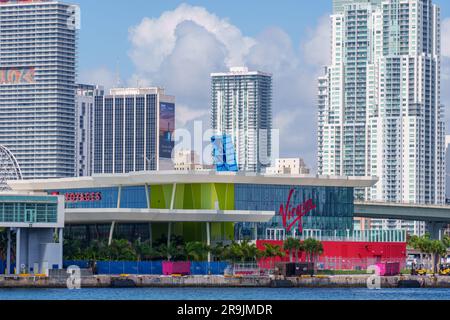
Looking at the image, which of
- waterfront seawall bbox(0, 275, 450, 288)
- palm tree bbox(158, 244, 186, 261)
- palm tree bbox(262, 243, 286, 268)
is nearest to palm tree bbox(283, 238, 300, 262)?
palm tree bbox(262, 243, 286, 268)

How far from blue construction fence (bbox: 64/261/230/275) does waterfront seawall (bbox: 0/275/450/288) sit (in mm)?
8863

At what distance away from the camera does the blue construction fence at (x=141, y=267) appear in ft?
378

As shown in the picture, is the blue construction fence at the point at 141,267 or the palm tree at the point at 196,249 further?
the palm tree at the point at 196,249

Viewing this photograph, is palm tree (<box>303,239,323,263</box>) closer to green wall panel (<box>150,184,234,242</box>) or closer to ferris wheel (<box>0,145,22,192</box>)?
green wall panel (<box>150,184,234,242</box>)

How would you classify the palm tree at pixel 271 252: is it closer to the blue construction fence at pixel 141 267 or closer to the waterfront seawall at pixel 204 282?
the blue construction fence at pixel 141 267

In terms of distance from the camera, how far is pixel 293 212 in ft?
432

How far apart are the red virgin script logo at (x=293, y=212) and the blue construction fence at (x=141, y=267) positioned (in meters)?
15.1

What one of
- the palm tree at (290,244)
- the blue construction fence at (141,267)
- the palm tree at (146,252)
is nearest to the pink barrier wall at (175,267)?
the blue construction fence at (141,267)

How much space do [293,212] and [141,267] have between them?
22.2m

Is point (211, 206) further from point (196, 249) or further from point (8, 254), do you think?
point (8, 254)

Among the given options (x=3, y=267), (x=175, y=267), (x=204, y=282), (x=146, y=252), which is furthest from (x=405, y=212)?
(x=3, y=267)
